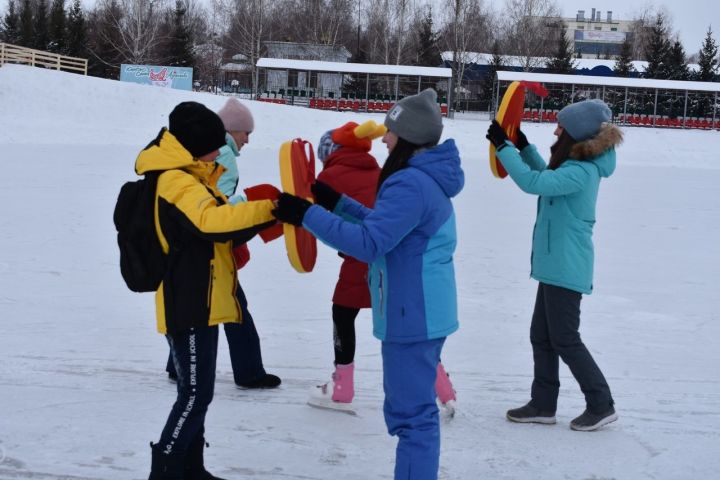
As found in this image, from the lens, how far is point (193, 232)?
8.54ft

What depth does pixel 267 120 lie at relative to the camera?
23.0 m

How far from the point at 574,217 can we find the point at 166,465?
2007 millimetres

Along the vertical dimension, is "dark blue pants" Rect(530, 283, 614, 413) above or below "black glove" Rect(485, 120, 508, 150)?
below

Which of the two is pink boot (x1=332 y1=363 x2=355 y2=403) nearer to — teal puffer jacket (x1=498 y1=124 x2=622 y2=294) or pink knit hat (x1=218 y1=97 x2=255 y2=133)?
teal puffer jacket (x1=498 y1=124 x2=622 y2=294)

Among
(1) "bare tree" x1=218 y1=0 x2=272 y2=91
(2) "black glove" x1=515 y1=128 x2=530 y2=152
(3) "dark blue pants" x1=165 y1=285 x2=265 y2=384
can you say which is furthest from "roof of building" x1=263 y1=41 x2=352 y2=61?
(2) "black glove" x1=515 y1=128 x2=530 y2=152

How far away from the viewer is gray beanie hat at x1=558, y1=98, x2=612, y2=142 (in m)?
3.57

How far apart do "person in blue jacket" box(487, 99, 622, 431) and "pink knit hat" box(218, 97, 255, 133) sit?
123cm

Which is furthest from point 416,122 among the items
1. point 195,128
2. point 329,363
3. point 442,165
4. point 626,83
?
point 626,83

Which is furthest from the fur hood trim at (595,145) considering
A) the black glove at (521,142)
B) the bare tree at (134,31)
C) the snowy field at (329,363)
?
the bare tree at (134,31)

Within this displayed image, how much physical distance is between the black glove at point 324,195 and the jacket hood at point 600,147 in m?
1.34

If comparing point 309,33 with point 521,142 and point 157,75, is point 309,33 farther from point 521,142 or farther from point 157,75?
point 521,142

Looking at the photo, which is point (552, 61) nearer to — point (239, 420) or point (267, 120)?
point (267, 120)

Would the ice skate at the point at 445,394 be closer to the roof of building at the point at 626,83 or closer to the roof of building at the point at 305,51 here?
the roof of building at the point at 626,83

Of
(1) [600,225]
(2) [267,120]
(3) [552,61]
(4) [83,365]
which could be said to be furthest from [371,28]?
(4) [83,365]
